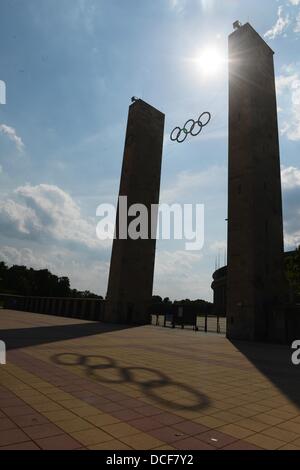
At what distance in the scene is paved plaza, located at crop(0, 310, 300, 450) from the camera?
203 inches

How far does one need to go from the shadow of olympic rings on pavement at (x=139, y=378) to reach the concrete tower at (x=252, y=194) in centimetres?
1792

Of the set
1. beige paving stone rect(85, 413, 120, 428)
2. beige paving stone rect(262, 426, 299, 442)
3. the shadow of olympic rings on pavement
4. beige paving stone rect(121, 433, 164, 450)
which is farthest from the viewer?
the shadow of olympic rings on pavement

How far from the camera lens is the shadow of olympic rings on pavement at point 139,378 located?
24.5 feet

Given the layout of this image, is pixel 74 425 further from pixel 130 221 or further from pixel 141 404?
pixel 130 221

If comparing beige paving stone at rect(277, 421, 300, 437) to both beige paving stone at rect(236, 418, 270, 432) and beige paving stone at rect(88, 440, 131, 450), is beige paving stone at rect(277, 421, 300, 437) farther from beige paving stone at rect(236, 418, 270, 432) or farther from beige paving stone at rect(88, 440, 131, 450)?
beige paving stone at rect(88, 440, 131, 450)

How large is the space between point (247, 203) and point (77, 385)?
24.0 m

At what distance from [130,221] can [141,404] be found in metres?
34.6

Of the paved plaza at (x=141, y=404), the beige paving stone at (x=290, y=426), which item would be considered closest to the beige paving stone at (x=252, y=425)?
the paved plaza at (x=141, y=404)

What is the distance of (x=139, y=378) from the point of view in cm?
954

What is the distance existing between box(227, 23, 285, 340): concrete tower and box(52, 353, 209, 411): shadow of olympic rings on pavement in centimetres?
1792

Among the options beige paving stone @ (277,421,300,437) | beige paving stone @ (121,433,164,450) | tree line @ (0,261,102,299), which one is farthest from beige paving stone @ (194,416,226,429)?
tree line @ (0,261,102,299)

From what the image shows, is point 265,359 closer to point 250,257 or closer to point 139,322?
point 250,257

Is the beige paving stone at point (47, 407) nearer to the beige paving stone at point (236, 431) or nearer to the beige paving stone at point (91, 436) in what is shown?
the beige paving stone at point (91, 436)
